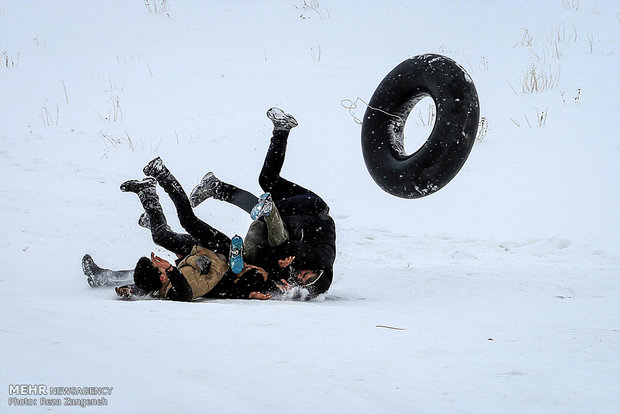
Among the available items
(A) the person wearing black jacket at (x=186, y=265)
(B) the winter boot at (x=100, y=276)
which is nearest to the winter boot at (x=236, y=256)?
(A) the person wearing black jacket at (x=186, y=265)

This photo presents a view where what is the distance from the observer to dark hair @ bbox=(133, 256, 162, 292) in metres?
3.92

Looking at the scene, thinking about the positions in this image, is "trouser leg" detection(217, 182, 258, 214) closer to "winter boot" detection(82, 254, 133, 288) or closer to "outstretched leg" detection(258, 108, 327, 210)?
"outstretched leg" detection(258, 108, 327, 210)

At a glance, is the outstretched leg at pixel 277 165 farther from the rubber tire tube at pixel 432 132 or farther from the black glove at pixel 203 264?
the black glove at pixel 203 264

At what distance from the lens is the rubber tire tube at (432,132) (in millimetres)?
4691

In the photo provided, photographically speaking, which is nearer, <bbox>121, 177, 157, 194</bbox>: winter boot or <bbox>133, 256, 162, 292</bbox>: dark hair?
<bbox>133, 256, 162, 292</bbox>: dark hair

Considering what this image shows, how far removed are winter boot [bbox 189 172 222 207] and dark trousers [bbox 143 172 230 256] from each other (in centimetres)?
33

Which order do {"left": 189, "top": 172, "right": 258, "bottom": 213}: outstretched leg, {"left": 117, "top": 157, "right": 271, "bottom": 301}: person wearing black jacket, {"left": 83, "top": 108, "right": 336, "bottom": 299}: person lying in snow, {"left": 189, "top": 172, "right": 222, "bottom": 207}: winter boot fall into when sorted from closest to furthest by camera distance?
1. {"left": 117, "top": 157, "right": 271, "bottom": 301}: person wearing black jacket
2. {"left": 83, "top": 108, "right": 336, "bottom": 299}: person lying in snow
3. {"left": 189, "top": 172, "right": 258, "bottom": 213}: outstretched leg
4. {"left": 189, "top": 172, "right": 222, "bottom": 207}: winter boot

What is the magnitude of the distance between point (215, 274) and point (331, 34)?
8.99 m

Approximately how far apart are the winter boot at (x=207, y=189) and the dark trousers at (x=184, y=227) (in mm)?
326

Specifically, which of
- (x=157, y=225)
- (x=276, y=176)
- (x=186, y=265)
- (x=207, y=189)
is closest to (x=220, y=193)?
(x=207, y=189)

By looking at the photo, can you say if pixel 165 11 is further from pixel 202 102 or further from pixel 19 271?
pixel 19 271

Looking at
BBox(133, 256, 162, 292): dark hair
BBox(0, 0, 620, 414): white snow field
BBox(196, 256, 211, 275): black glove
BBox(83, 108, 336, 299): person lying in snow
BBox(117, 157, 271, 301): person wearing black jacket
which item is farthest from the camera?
BBox(83, 108, 336, 299): person lying in snow

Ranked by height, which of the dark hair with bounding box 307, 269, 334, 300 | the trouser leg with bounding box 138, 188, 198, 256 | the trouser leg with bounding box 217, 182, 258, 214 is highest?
the trouser leg with bounding box 217, 182, 258, 214

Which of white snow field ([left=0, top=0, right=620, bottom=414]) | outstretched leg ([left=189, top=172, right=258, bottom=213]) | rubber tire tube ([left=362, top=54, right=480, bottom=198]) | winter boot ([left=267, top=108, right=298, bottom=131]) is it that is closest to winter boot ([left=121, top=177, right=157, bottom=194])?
outstretched leg ([left=189, top=172, right=258, bottom=213])
